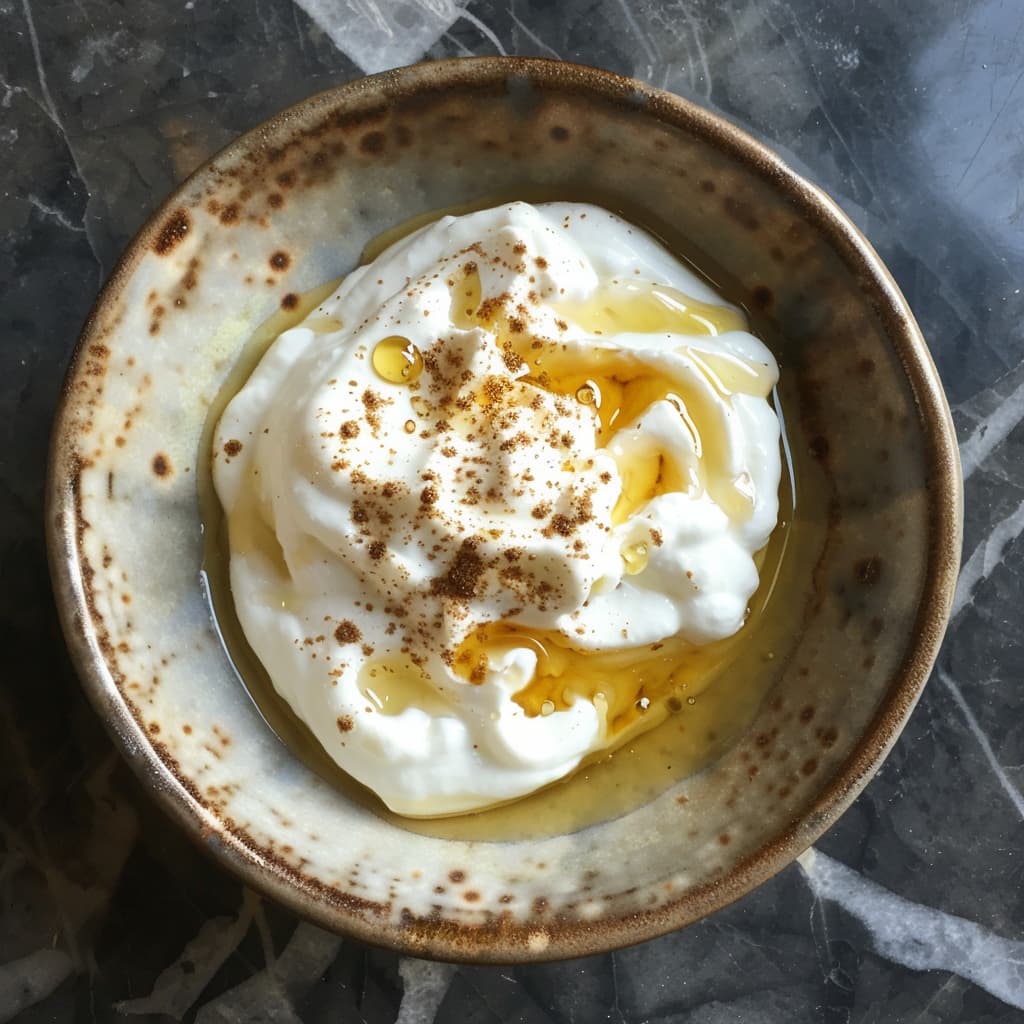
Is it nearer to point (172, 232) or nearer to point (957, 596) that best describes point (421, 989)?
point (957, 596)

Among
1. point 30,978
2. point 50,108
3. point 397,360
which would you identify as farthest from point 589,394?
point 30,978

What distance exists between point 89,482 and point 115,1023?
839mm

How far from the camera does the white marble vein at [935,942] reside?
62.9 inches

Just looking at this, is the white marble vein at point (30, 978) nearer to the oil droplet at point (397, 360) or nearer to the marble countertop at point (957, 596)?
the marble countertop at point (957, 596)

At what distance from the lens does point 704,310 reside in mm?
1474

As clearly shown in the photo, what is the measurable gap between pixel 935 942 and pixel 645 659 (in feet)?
2.21

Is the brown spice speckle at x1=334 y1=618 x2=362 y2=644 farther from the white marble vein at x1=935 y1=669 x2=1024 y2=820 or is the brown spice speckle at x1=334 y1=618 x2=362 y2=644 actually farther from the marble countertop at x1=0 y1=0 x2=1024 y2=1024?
the white marble vein at x1=935 y1=669 x2=1024 y2=820

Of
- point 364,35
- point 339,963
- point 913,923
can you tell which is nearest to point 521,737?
point 339,963

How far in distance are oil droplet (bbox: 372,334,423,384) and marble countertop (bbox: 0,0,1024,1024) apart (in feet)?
1.62

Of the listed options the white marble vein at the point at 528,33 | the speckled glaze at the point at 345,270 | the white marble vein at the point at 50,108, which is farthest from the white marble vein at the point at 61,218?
the white marble vein at the point at 528,33

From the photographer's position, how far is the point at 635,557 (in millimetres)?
1360

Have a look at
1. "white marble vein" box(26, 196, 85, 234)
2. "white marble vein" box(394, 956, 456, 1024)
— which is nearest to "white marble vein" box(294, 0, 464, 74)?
"white marble vein" box(26, 196, 85, 234)

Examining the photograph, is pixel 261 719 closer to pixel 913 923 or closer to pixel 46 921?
pixel 46 921

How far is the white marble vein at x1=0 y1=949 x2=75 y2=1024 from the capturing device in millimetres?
1560
